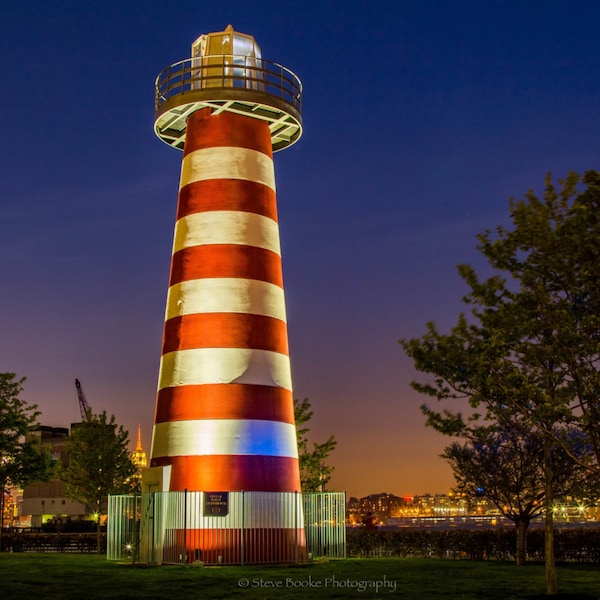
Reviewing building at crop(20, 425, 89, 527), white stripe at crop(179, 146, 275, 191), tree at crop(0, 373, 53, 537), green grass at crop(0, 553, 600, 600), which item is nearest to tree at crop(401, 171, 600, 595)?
green grass at crop(0, 553, 600, 600)

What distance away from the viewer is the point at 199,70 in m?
29.7

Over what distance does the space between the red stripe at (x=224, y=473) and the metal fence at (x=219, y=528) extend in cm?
31

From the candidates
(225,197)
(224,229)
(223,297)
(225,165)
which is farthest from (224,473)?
(225,165)

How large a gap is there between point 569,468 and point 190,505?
13238 millimetres

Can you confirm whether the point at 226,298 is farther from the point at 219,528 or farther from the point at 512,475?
the point at 512,475

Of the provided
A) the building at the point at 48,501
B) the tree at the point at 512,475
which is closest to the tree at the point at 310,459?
the tree at the point at 512,475

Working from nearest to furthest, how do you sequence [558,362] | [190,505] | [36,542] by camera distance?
[558,362] → [190,505] → [36,542]

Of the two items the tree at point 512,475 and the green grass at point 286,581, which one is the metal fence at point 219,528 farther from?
the tree at point 512,475

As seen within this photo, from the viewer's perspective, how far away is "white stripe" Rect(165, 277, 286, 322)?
88.0 ft

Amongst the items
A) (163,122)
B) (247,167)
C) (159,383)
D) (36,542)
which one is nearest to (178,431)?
(159,383)

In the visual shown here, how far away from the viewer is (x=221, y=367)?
2628 centimetres

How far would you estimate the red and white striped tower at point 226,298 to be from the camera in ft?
85.4

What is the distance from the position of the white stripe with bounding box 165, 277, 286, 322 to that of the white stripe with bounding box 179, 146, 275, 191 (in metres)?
A: 3.45

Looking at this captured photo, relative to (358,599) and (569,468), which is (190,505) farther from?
(569,468)
